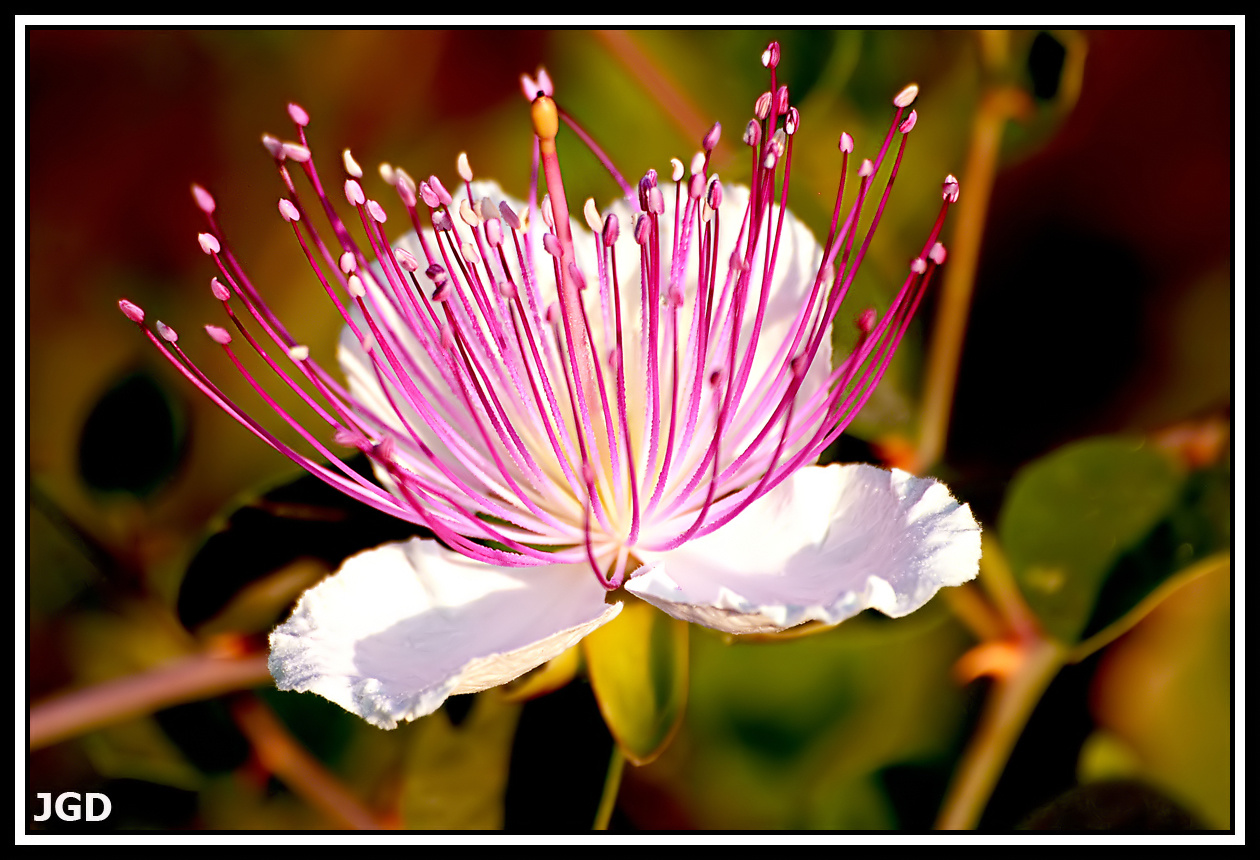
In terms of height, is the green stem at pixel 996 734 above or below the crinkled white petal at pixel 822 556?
below

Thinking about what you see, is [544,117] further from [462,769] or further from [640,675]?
[462,769]

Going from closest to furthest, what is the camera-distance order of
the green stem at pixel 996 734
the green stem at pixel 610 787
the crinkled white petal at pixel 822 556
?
the crinkled white petal at pixel 822 556, the green stem at pixel 610 787, the green stem at pixel 996 734

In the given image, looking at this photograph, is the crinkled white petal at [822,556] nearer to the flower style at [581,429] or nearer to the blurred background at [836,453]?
the flower style at [581,429]

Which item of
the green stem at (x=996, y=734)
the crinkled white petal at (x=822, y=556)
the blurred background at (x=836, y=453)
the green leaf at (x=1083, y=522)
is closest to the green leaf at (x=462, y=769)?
the blurred background at (x=836, y=453)

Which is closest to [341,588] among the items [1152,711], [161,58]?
[1152,711]

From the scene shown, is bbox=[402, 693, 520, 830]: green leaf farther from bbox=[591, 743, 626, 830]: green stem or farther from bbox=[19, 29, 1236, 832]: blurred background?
bbox=[591, 743, 626, 830]: green stem

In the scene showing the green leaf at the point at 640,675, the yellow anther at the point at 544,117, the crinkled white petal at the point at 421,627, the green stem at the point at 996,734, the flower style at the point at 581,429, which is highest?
the yellow anther at the point at 544,117

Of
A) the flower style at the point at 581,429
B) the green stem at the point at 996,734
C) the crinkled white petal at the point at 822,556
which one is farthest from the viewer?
the green stem at the point at 996,734
